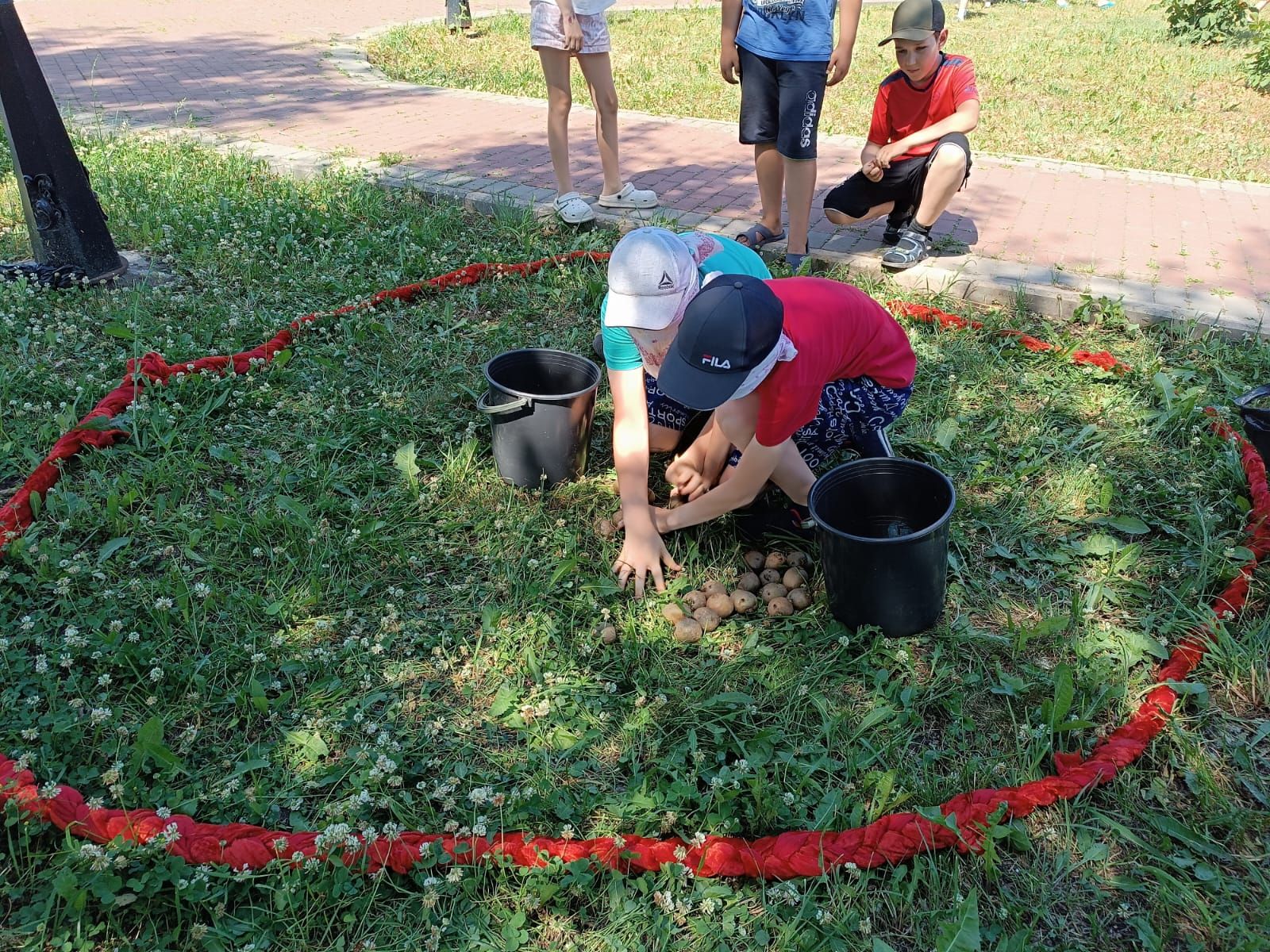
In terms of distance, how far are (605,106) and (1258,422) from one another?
3577 millimetres

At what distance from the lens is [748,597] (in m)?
2.78

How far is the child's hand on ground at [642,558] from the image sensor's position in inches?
112

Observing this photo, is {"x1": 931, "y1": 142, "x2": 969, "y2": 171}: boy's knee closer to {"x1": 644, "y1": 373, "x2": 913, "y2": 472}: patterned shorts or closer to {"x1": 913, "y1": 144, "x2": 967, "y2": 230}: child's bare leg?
{"x1": 913, "y1": 144, "x2": 967, "y2": 230}: child's bare leg

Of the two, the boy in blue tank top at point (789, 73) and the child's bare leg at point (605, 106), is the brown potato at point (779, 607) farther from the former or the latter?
the child's bare leg at point (605, 106)

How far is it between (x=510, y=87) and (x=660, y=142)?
2.41m

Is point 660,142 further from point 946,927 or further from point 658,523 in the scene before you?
point 946,927

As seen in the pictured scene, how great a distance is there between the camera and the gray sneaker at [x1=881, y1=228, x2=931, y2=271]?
477 cm

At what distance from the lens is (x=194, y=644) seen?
2609 millimetres

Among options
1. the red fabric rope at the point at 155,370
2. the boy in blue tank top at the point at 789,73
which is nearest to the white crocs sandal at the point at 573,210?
the red fabric rope at the point at 155,370

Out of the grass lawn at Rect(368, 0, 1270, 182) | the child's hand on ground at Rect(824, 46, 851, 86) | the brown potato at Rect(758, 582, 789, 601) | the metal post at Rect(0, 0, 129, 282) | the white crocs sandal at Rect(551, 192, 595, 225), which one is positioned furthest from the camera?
the grass lawn at Rect(368, 0, 1270, 182)

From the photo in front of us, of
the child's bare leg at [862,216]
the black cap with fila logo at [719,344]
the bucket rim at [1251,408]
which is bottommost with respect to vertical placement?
the child's bare leg at [862,216]

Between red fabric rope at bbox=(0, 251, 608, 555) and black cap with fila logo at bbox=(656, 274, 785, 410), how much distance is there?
6.79 feet

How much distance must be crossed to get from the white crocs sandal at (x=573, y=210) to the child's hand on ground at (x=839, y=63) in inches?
55.6

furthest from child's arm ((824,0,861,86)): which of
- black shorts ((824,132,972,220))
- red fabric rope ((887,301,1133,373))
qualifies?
red fabric rope ((887,301,1133,373))
